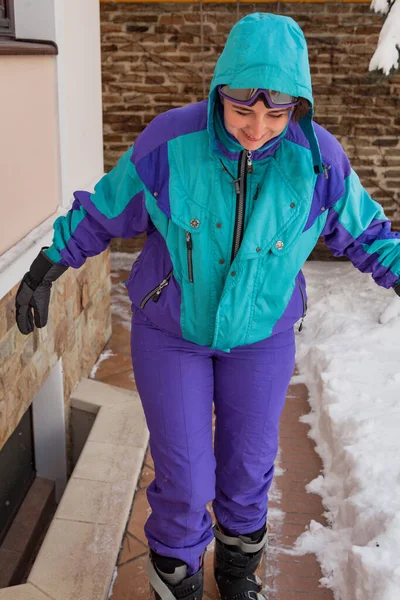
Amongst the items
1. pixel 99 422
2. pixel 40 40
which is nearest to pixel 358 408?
pixel 99 422

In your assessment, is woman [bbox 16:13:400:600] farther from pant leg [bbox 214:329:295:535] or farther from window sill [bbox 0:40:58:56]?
window sill [bbox 0:40:58:56]

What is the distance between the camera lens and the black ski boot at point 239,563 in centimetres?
249

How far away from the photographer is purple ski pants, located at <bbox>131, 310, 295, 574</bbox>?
7.09 ft

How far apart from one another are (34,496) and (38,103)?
7.07 feet

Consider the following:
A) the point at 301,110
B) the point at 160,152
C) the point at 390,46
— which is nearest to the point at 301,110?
the point at 301,110

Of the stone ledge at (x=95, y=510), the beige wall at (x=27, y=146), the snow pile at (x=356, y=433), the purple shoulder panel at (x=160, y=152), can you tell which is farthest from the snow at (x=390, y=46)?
the purple shoulder panel at (x=160, y=152)

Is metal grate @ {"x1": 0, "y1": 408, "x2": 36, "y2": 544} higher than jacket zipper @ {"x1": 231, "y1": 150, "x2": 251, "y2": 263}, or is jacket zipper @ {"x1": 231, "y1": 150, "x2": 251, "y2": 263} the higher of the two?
jacket zipper @ {"x1": 231, "y1": 150, "x2": 251, "y2": 263}

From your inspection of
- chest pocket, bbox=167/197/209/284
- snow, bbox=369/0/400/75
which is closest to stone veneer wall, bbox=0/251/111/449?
chest pocket, bbox=167/197/209/284

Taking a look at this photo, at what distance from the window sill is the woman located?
3.42ft

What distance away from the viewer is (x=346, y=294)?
5.87m

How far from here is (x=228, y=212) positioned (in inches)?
78.2

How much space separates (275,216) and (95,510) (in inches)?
68.1

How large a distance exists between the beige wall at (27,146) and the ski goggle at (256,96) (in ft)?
4.59

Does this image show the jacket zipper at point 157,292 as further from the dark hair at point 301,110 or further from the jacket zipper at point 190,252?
the dark hair at point 301,110
